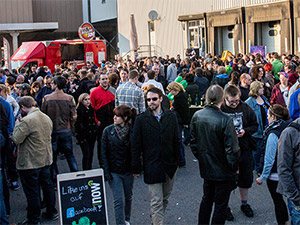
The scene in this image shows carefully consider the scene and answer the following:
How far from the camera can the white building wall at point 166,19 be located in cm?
2905

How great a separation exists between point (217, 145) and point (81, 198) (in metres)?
1.77

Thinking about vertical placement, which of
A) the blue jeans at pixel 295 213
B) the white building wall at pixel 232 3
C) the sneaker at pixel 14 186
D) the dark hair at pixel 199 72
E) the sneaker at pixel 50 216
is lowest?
the sneaker at pixel 50 216

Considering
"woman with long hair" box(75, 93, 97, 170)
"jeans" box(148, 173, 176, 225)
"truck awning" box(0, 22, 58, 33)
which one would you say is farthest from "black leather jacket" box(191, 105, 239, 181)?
"truck awning" box(0, 22, 58, 33)

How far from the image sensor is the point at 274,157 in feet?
17.5

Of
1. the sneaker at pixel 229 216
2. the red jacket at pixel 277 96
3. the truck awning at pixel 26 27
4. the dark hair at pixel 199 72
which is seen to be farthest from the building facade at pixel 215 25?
the sneaker at pixel 229 216

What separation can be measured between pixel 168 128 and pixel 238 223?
70.0 inches

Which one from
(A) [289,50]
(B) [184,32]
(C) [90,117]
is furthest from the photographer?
(B) [184,32]

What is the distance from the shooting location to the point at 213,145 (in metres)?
5.22

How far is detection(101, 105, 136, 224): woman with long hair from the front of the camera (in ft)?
19.1

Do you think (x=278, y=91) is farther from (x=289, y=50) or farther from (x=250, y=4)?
(x=250, y=4)

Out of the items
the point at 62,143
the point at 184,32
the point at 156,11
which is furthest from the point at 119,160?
the point at 156,11

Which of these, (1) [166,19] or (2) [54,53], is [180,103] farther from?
(1) [166,19]

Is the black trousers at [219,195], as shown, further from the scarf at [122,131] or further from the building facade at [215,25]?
the building facade at [215,25]

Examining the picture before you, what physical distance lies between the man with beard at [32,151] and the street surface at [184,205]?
1.68 ft
